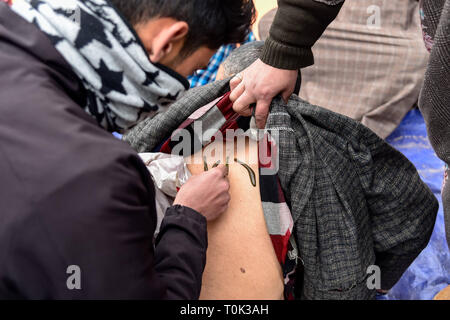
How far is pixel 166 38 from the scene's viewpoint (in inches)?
23.5

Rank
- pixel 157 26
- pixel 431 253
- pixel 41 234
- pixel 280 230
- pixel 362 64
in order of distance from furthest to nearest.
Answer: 1. pixel 362 64
2. pixel 431 253
3. pixel 280 230
4. pixel 157 26
5. pixel 41 234

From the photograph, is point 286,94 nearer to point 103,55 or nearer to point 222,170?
point 222,170

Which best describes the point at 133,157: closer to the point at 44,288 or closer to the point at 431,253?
the point at 44,288

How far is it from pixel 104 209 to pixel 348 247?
568 millimetres

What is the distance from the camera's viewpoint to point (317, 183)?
2.72 ft

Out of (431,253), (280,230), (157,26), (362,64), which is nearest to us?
(157,26)

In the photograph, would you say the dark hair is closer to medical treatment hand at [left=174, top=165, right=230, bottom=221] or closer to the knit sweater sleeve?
the knit sweater sleeve

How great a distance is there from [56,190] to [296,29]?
0.57 m

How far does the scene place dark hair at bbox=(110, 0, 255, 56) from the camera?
58 cm

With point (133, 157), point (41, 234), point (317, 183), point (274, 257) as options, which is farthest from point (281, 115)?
point (41, 234)

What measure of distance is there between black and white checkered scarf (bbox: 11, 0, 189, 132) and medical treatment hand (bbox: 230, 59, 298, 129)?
8.9 inches

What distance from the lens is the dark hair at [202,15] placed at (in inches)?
22.8

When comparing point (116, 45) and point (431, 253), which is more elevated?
point (116, 45)

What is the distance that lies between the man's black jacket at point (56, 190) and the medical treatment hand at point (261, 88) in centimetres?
36
